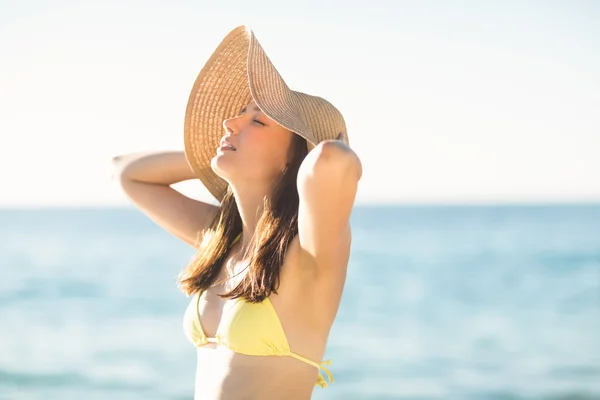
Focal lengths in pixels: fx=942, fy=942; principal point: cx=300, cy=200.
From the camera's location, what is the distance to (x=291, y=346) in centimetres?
275

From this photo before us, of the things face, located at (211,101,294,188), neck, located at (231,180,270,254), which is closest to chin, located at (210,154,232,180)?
face, located at (211,101,294,188)

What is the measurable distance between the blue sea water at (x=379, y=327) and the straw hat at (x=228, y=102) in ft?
19.9

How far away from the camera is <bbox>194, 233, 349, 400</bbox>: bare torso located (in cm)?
274

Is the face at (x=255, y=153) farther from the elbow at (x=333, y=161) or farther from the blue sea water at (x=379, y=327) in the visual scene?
the blue sea water at (x=379, y=327)

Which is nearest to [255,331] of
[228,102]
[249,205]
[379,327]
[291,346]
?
[291,346]

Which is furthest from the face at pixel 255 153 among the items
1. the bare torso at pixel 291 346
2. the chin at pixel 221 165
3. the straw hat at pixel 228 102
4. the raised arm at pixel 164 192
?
the raised arm at pixel 164 192

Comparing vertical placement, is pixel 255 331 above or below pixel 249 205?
below

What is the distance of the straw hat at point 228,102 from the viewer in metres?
2.89

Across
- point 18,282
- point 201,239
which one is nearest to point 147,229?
point 18,282

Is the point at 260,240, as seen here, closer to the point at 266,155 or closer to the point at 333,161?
the point at 266,155

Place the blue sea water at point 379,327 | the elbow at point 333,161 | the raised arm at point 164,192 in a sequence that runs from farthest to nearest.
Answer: the blue sea water at point 379,327 → the raised arm at point 164,192 → the elbow at point 333,161

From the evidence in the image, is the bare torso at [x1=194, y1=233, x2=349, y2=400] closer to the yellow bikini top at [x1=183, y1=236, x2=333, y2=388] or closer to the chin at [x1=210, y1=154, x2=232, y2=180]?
the yellow bikini top at [x1=183, y1=236, x2=333, y2=388]

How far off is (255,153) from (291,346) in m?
0.61

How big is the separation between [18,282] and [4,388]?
37.3ft
